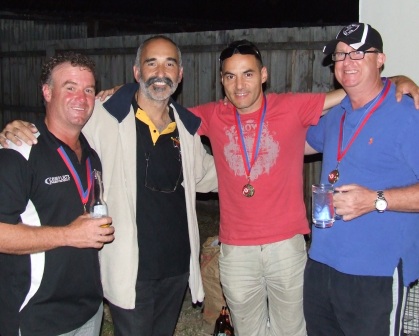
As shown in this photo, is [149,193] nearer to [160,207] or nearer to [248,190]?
[160,207]

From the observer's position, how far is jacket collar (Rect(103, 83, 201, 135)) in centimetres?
363

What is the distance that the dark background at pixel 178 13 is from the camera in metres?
15.9

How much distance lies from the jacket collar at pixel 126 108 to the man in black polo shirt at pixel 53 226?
41 cm

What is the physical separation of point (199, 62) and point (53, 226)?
524cm

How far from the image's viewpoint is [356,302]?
3.28m

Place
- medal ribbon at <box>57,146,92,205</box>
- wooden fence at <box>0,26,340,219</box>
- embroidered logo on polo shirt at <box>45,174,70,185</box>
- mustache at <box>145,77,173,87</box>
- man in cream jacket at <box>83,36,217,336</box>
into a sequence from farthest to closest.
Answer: wooden fence at <box>0,26,340,219</box>
mustache at <box>145,77,173,87</box>
man in cream jacket at <box>83,36,217,336</box>
medal ribbon at <box>57,146,92,205</box>
embroidered logo on polo shirt at <box>45,174,70,185</box>

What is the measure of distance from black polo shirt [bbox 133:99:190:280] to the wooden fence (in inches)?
129

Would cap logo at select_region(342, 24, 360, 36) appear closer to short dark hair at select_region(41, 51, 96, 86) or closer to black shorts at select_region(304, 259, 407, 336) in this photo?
black shorts at select_region(304, 259, 407, 336)

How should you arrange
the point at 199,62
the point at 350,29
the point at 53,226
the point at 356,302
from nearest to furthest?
1. the point at 53,226
2. the point at 356,302
3. the point at 350,29
4. the point at 199,62

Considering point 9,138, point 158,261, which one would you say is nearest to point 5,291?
point 9,138

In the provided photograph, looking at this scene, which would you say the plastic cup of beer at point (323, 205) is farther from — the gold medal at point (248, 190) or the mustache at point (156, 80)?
the mustache at point (156, 80)

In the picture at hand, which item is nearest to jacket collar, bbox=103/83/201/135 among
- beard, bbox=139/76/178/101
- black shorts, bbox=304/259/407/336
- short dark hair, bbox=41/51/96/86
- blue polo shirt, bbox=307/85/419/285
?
beard, bbox=139/76/178/101

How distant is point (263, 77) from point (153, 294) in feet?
5.98

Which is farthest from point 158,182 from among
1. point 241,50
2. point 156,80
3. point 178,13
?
point 178,13
